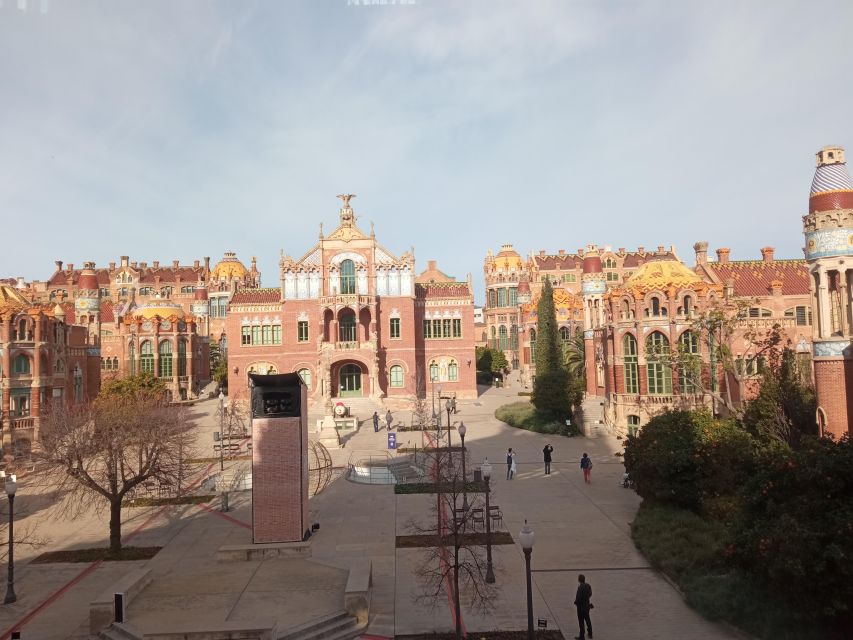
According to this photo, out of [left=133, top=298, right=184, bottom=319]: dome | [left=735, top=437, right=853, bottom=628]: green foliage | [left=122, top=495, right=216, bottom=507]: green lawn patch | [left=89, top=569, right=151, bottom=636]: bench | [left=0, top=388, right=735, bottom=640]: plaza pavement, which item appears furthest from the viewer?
[left=133, top=298, right=184, bottom=319]: dome

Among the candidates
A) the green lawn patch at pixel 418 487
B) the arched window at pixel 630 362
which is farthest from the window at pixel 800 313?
the green lawn patch at pixel 418 487

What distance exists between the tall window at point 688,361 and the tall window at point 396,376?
27598mm

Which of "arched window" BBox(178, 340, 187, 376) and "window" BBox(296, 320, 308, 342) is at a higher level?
"window" BBox(296, 320, 308, 342)

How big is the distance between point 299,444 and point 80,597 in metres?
6.71

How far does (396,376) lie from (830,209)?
131ft

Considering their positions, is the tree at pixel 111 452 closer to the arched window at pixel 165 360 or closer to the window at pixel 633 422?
the window at pixel 633 422

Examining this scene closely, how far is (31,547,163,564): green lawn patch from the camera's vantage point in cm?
1917

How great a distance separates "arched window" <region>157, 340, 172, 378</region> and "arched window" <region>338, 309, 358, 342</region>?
19.4 meters

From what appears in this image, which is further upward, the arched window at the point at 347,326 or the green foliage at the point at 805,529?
the arched window at the point at 347,326

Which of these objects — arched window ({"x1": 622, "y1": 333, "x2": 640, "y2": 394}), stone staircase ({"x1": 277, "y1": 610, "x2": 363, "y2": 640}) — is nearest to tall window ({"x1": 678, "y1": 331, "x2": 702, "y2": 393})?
arched window ({"x1": 622, "y1": 333, "x2": 640, "y2": 394})

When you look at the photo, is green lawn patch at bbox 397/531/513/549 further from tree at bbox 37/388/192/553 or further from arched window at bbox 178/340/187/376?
arched window at bbox 178/340/187/376

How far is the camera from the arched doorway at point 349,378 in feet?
192

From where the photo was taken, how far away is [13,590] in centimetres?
1628

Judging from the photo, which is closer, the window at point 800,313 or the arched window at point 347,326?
the window at point 800,313
